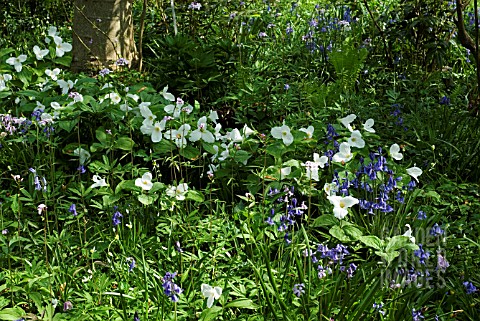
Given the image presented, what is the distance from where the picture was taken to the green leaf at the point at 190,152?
3.11 m

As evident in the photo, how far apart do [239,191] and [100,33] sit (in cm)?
188

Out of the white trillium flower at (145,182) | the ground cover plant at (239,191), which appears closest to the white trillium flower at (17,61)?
the ground cover plant at (239,191)

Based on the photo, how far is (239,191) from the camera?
323 cm

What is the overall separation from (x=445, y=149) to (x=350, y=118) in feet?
2.40

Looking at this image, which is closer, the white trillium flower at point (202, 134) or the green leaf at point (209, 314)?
the green leaf at point (209, 314)

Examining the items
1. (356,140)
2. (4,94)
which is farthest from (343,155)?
(4,94)

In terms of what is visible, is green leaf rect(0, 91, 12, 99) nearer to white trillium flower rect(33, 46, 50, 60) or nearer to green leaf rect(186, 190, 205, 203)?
white trillium flower rect(33, 46, 50, 60)

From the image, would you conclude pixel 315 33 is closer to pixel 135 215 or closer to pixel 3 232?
pixel 135 215

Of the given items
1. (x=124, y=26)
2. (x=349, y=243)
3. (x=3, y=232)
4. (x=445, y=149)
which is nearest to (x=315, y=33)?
(x=124, y=26)

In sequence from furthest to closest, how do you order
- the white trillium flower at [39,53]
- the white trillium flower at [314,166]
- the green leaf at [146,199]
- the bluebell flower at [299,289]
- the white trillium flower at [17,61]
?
the white trillium flower at [39,53]
the white trillium flower at [17,61]
the green leaf at [146,199]
the white trillium flower at [314,166]
the bluebell flower at [299,289]

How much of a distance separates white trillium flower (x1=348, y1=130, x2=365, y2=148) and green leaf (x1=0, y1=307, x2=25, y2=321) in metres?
1.61

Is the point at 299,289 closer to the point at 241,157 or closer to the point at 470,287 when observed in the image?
the point at 470,287

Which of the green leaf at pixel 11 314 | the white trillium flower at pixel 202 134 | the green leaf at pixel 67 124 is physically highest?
the white trillium flower at pixel 202 134

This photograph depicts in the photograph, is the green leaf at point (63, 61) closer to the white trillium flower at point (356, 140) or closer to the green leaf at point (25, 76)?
the green leaf at point (25, 76)
